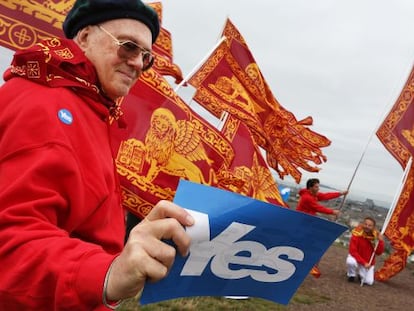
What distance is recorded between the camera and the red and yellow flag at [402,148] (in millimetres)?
8102

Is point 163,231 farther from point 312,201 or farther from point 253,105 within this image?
point 312,201

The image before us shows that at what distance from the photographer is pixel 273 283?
1833mm

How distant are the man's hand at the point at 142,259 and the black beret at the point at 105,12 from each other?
37.0 inches

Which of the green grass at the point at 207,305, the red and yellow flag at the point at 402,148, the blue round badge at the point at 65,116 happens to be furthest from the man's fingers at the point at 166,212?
the red and yellow flag at the point at 402,148

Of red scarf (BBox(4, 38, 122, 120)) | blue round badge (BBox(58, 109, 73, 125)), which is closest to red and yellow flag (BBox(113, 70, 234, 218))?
red scarf (BBox(4, 38, 122, 120))

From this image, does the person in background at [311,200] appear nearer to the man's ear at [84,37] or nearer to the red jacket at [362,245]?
the red jacket at [362,245]

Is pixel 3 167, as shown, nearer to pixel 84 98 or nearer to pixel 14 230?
pixel 14 230

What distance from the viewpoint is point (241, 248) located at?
158cm

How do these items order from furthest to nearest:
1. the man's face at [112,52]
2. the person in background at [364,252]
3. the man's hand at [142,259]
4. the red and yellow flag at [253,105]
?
1. the person in background at [364,252]
2. the red and yellow flag at [253,105]
3. the man's face at [112,52]
4. the man's hand at [142,259]

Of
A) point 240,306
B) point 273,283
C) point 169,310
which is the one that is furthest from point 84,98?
point 240,306

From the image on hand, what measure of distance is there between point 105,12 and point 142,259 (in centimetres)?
106

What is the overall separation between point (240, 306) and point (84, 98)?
506cm

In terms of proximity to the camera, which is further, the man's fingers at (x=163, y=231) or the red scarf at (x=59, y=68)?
the red scarf at (x=59, y=68)

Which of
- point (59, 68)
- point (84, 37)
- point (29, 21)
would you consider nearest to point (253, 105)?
point (29, 21)
